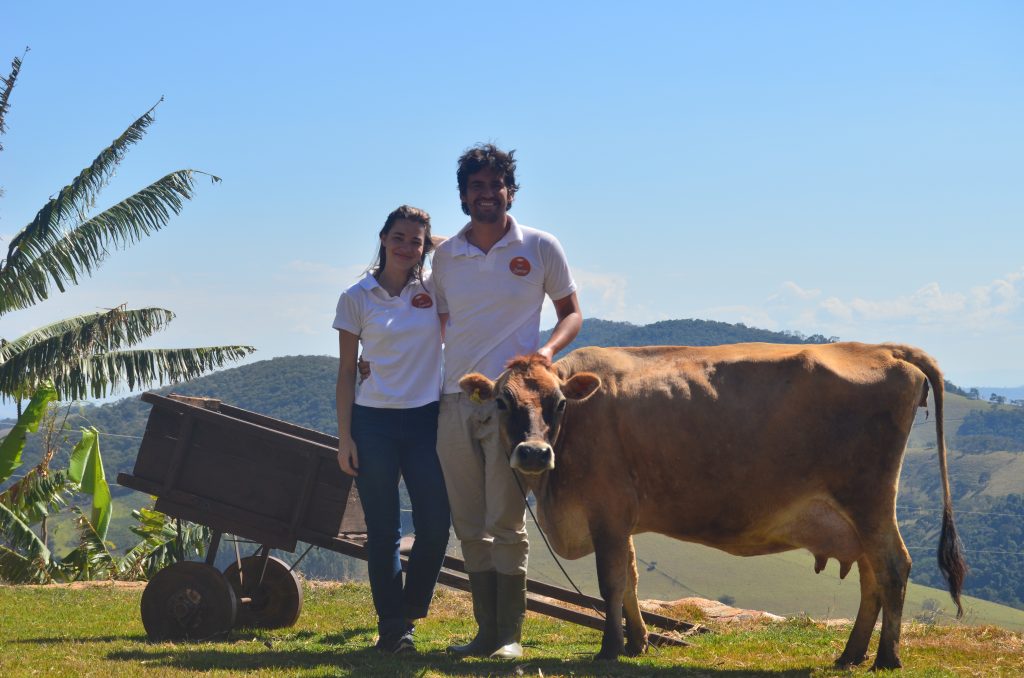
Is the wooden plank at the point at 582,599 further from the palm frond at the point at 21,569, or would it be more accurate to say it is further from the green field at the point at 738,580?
the green field at the point at 738,580

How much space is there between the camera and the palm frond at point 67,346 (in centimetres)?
1784

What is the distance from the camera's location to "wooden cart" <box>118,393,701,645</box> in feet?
25.8

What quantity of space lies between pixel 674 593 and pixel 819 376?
85325 millimetres

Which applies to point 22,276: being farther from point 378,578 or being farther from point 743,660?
point 743,660

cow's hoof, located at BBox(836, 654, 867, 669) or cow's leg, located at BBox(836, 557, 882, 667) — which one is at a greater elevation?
cow's leg, located at BBox(836, 557, 882, 667)

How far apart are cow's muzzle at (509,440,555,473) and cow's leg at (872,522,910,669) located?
2.22 meters

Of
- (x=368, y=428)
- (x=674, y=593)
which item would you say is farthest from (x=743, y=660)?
(x=674, y=593)

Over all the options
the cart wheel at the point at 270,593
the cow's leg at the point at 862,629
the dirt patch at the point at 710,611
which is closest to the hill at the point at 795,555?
the dirt patch at the point at 710,611

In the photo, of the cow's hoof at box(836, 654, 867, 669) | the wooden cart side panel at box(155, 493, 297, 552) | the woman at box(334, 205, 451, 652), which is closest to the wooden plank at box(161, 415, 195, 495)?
the wooden cart side panel at box(155, 493, 297, 552)

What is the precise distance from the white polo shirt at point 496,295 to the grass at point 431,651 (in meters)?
1.88

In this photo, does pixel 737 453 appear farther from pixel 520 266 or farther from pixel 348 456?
pixel 348 456

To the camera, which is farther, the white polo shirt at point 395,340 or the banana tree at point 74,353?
the banana tree at point 74,353

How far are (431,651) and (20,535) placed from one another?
11210mm

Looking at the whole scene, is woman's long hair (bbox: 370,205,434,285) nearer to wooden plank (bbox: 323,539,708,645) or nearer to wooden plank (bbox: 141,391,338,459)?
wooden plank (bbox: 141,391,338,459)
